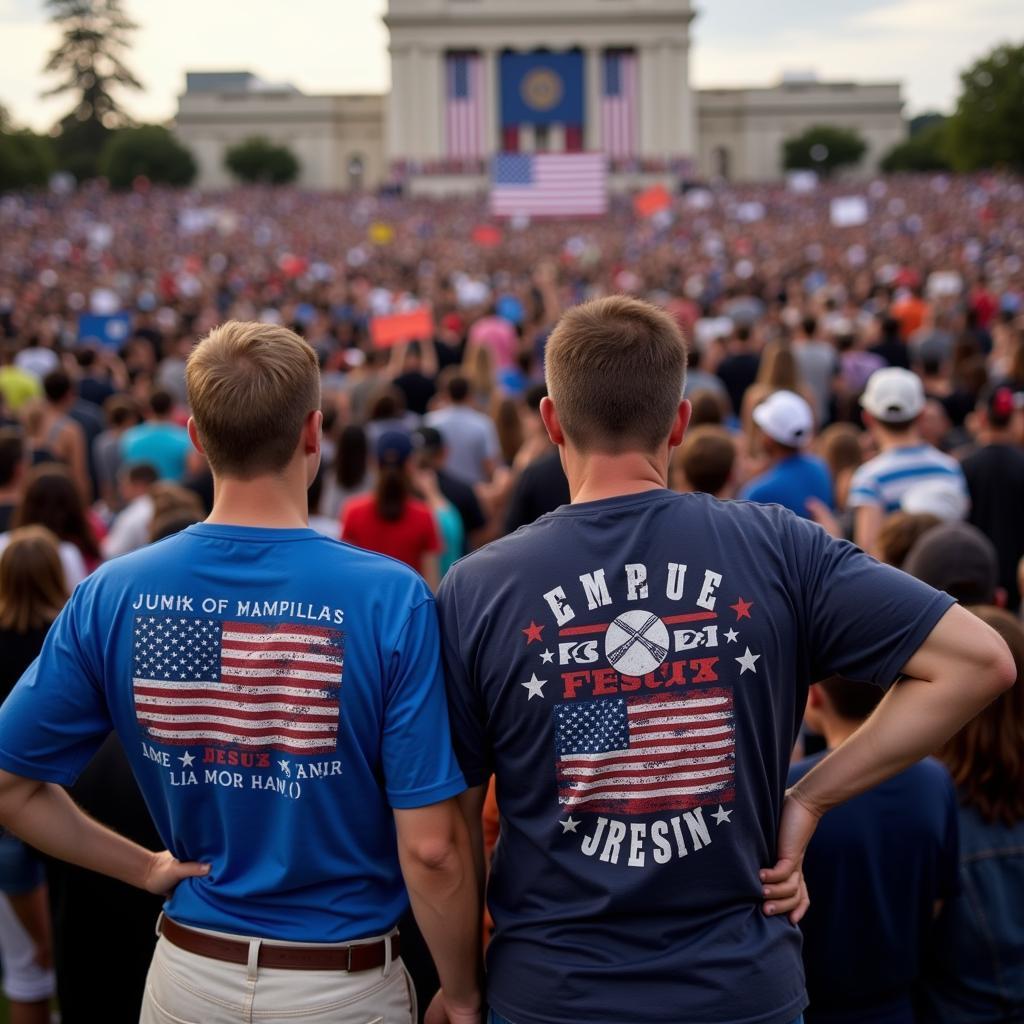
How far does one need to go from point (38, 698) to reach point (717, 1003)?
129 centimetres

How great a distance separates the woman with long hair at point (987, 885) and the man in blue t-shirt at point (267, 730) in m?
1.18

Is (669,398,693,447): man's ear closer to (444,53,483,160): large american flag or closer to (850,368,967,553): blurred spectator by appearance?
(850,368,967,553): blurred spectator

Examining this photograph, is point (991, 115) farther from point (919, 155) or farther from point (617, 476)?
point (617, 476)

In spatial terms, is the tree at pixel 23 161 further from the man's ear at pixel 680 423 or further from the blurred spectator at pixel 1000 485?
the man's ear at pixel 680 423

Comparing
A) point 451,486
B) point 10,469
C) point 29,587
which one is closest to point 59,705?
point 29,587

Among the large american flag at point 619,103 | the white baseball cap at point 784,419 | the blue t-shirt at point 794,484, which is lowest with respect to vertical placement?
the blue t-shirt at point 794,484

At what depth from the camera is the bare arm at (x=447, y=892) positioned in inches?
85.7

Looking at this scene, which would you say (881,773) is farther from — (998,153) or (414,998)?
(998,153)

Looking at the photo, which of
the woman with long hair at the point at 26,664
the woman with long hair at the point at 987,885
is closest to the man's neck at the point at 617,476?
the woman with long hair at the point at 987,885

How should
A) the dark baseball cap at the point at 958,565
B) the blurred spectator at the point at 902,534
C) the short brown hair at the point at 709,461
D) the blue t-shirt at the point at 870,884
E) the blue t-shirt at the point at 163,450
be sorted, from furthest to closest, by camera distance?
the blue t-shirt at the point at 163,450
the short brown hair at the point at 709,461
the blurred spectator at the point at 902,534
the dark baseball cap at the point at 958,565
the blue t-shirt at the point at 870,884

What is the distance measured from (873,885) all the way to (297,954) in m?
1.21

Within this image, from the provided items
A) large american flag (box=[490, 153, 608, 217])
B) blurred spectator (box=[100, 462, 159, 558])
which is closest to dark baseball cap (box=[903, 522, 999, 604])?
blurred spectator (box=[100, 462, 159, 558])

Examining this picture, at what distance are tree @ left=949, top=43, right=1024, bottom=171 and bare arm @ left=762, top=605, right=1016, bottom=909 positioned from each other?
6497 cm

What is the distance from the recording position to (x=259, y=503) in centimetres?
229
